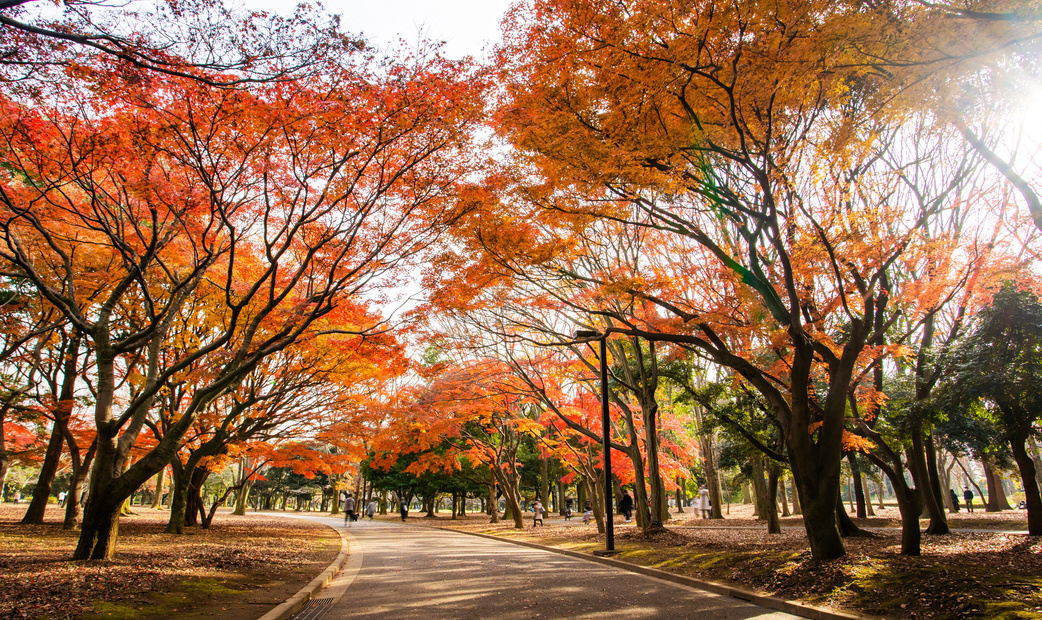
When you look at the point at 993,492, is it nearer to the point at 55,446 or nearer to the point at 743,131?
the point at 743,131

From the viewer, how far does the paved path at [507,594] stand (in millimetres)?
6117

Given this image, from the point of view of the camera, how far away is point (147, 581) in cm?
700

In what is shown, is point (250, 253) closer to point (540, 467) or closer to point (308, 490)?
point (540, 467)

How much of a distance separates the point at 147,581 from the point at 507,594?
4.72 m

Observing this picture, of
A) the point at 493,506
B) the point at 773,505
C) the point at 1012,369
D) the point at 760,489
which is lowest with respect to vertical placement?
the point at 493,506

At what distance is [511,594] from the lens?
7297 mm

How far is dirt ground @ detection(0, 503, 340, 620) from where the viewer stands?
5516mm

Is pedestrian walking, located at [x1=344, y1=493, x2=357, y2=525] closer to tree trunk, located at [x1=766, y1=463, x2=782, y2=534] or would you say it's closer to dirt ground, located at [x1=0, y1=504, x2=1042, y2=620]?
dirt ground, located at [x1=0, y1=504, x2=1042, y2=620]

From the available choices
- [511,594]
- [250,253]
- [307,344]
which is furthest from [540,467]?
[511,594]

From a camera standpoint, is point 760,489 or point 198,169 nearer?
point 198,169

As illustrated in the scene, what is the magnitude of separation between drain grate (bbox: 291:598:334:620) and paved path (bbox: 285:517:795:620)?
0.01 meters

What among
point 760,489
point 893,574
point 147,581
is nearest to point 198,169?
point 147,581

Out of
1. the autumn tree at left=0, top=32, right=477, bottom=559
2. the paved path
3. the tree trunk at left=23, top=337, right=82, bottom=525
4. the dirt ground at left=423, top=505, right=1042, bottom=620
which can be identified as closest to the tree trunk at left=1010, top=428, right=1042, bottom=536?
the dirt ground at left=423, top=505, right=1042, bottom=620

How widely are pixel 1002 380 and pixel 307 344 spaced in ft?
54.5
